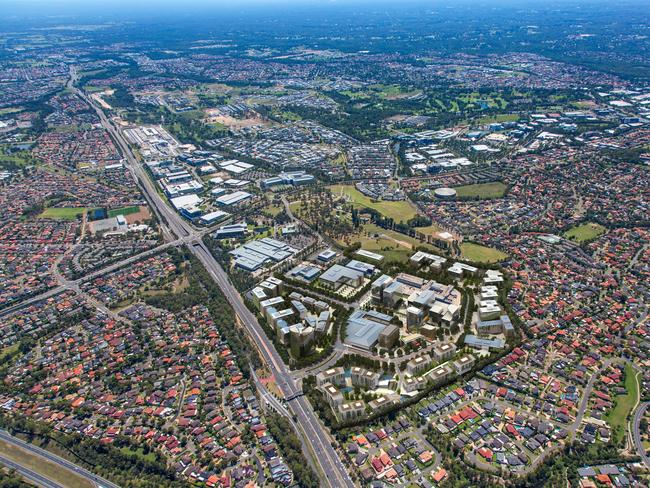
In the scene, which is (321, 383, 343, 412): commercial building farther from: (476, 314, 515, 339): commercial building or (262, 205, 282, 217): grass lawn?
(262, 205, 282, 217): grass lawn

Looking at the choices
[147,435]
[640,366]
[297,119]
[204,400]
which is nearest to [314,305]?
[204,400]

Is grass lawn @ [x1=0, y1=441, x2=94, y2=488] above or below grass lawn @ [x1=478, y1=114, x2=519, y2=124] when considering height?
above

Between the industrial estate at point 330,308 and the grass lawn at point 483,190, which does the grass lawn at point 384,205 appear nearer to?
the industrial estate at point 330,308

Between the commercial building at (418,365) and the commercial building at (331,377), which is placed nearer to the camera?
the commercial building at (331,377)

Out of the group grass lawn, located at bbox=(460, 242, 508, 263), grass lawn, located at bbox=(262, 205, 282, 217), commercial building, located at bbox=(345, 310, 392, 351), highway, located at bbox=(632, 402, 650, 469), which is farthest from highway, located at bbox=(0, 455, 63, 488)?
grass lawn, located at bbox=(460, 242, 508, 263)

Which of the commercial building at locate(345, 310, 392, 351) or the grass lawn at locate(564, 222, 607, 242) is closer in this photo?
the commercial building at locate(345, 310, 392, 351)

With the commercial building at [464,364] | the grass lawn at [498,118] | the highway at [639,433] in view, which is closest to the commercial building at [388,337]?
the commercial building at [464,364]

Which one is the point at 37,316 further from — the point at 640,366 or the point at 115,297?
the point at 640,366
